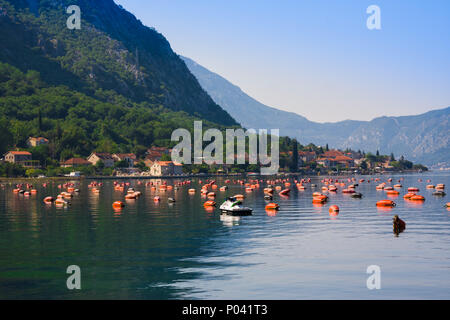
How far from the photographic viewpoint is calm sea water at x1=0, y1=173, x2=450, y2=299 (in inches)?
1594

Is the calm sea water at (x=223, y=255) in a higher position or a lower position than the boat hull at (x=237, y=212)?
lower

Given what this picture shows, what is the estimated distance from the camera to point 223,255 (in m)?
54.8

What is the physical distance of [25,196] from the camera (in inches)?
5842

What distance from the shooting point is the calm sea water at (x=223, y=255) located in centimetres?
4050

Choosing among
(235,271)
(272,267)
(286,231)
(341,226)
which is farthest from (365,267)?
(341,226)

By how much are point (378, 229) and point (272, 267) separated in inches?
1227

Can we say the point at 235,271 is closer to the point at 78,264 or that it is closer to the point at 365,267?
the point at 365,267
